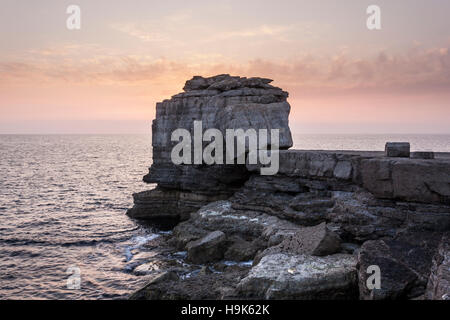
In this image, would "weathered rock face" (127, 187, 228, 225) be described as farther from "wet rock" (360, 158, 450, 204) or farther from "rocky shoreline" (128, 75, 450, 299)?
"wet rock" (360, 158, 450, 204)

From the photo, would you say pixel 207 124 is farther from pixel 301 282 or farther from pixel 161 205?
pixel 301 282

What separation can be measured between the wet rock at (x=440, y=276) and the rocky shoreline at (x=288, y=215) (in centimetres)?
5

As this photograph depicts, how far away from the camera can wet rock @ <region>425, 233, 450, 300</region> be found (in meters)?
9.01

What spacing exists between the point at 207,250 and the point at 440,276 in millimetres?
14156

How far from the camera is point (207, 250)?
21703 millimetres

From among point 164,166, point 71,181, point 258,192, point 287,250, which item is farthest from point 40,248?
point 71,181

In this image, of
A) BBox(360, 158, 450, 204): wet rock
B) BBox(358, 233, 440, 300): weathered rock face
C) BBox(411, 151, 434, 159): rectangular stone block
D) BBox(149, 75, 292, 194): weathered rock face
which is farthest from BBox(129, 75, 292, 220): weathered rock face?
BBox(358, 233, 440, 300): weathered rock face

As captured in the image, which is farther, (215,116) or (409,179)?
(215,116)

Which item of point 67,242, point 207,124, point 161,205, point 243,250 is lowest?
point 67,242

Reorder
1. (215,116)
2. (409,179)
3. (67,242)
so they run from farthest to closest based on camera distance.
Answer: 1. (215,116)
2. (67,242)
3. (409,179)

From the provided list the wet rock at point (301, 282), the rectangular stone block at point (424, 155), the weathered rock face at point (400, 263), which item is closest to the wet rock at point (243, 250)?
the wet rock at point (301, 282)

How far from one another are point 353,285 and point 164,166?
25070 mm

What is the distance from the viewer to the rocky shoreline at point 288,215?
1237 centimetres

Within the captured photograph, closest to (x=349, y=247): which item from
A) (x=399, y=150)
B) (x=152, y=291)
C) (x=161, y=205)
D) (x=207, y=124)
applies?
(x=399, y=150)
